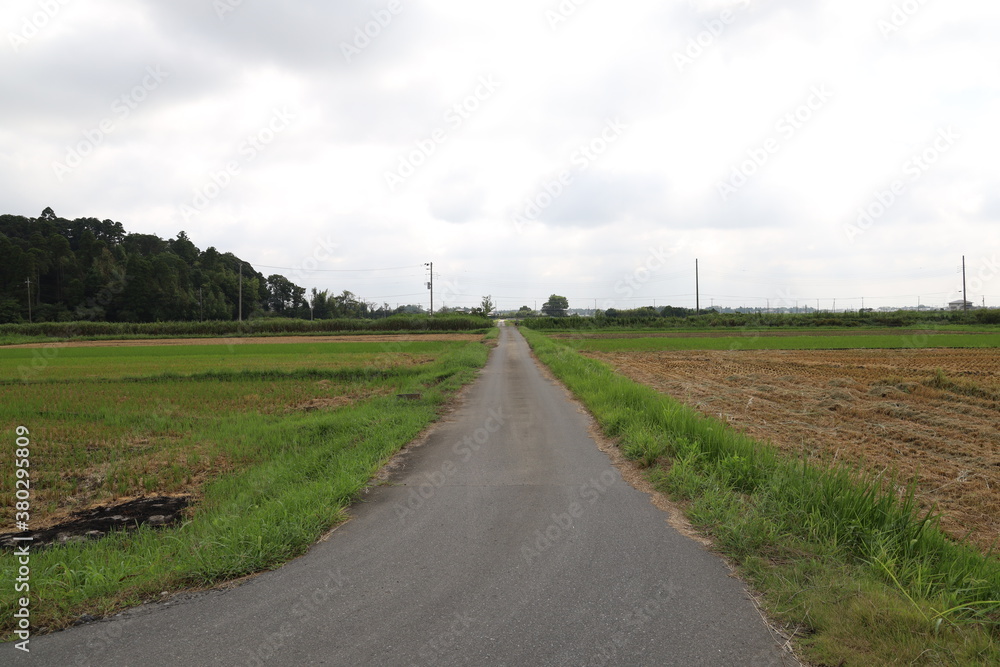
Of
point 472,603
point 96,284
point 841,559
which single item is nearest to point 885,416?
point 841,559

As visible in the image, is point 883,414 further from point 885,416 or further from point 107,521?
point 107,521

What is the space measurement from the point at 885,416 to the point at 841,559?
934cm

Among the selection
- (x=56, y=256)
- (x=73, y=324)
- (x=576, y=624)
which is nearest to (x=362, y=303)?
Answer: (x=56, y=256)

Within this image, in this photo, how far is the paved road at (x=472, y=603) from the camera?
2945 millimetres

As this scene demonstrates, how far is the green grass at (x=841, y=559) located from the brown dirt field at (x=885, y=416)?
64 centimetres

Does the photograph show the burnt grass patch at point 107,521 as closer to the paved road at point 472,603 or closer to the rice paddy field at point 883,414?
the paved road at point 472,603

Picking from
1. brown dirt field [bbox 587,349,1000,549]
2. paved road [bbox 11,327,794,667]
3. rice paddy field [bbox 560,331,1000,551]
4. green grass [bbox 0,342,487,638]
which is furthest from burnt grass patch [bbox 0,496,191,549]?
rice paddy field [bbox 560,331,1000,551]

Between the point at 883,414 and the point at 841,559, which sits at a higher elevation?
the point at 841,559

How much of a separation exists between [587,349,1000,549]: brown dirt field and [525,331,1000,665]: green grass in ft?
2.10

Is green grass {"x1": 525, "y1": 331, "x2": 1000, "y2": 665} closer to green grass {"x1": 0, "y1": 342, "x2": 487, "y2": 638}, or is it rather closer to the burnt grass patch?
green grass {"x1": 0, "y1": 342, "x2": 487, "y2": 638}

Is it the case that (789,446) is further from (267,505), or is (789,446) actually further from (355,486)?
(267,505)

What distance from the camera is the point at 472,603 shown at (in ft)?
11.4

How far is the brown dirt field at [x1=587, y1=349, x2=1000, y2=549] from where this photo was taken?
20.9 feet

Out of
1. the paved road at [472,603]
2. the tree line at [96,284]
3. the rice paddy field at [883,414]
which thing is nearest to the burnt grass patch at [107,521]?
the paved road at [472,603]
